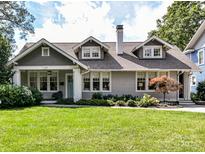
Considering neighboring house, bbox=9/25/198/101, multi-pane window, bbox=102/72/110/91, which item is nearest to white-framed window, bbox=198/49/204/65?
neighboring house, bbox=9/25/198/101

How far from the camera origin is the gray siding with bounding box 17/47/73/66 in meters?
21.3

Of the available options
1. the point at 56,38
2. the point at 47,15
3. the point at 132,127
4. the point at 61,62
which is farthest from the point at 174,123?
the point at 56,38

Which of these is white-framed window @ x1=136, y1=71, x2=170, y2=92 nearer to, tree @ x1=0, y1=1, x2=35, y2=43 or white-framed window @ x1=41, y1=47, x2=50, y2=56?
white-framed window @ x1=41, y1=47, x2=50, y2=56

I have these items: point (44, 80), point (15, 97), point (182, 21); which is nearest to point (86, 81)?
point (44, 80)

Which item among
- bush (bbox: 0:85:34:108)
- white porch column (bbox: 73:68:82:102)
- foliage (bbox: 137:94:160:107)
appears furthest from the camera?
white porch column (bbox: 73:68:82:102)

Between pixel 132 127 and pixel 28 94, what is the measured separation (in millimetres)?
9939

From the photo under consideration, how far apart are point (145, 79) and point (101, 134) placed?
14.1 metres

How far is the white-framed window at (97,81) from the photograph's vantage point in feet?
74.8

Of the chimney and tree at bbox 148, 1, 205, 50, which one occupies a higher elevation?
tree at bbox 148, 1, 205, 50

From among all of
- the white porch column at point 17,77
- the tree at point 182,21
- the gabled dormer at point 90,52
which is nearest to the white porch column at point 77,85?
the gabled dormer at point 90,52

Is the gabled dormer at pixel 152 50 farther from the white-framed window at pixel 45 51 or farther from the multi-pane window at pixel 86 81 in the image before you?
the white-framed window at pixel 45 51

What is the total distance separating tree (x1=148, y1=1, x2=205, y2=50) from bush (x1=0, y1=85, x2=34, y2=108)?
81.2 ft

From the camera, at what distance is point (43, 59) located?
21.5 m

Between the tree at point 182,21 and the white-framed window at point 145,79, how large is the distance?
15974 mm
